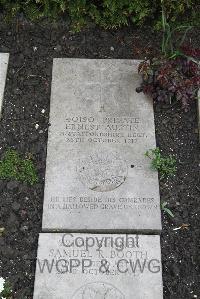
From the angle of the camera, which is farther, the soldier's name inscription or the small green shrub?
the small green shrub

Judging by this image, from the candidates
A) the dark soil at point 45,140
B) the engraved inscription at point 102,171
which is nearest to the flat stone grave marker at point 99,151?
the engraved inscription at point 102,171

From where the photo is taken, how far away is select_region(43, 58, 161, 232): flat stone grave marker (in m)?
3.10

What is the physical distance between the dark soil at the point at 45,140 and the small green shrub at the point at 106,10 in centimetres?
9

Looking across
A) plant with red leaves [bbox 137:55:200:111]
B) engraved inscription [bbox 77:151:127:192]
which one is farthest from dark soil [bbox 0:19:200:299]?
engraved inscription [bbox 77:151:127:192]

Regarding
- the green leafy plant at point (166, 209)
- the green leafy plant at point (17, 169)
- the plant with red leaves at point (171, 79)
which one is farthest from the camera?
the plant with red leaves at point (171, 79)

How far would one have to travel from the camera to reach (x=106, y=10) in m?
3.86

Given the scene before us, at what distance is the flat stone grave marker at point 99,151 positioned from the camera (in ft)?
10.2

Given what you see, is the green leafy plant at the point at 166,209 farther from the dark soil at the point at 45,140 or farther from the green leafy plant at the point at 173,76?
the green leafy plant at the point at 173,76

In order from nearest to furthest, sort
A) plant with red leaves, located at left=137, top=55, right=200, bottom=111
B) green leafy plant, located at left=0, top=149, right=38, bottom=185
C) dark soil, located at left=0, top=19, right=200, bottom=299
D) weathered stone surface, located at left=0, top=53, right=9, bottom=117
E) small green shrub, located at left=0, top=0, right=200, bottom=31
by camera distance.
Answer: dark soil, located at left=0, top=19, right=200, bottom=299 < green leafy plant, located at left=0, top=149, right=38, bottom=185 < plant with red leaves, located at left=137, top=55, right=200, bottom=111 < weathered stone surface, located at left=0, top=53, right=9, bottom=117 < small green shrub, located at left=0, top=0, right=200, bottom=31

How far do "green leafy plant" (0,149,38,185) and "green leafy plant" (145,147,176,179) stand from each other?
809mm

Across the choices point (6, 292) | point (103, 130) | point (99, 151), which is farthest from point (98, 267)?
point (103, 130)

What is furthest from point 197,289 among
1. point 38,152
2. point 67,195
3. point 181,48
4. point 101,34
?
point 101,34

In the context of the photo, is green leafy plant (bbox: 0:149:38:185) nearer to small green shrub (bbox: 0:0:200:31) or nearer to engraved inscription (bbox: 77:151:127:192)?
engraved inscription (bbox: 77:151:127:192)

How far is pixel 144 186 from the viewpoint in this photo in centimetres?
321
